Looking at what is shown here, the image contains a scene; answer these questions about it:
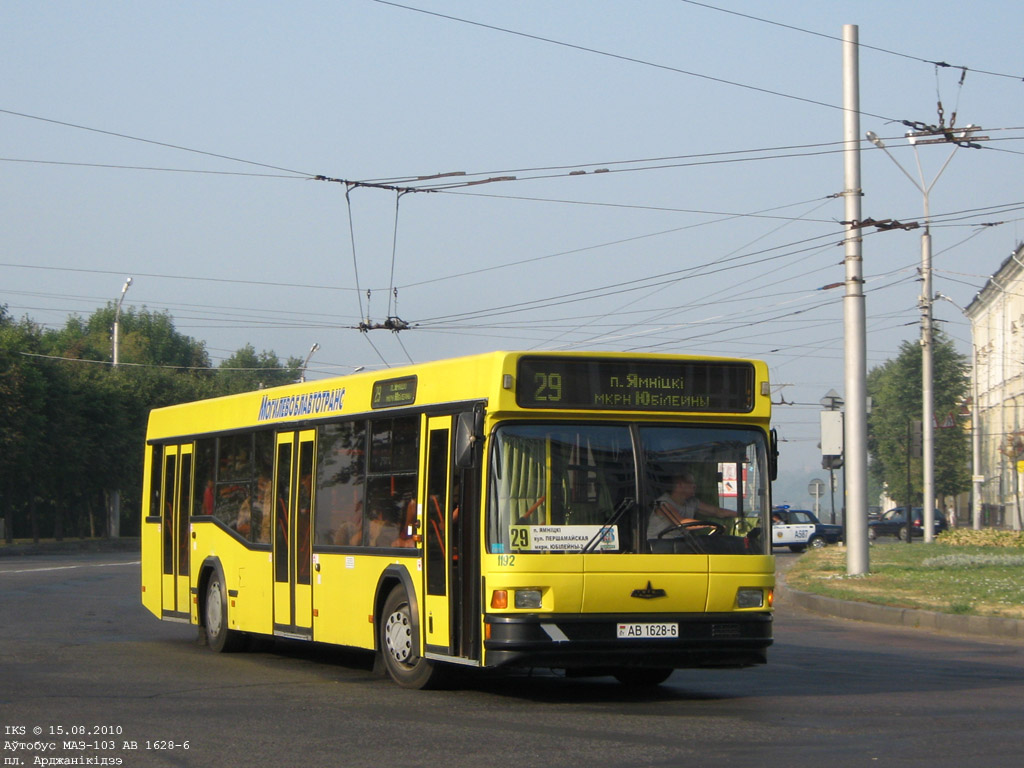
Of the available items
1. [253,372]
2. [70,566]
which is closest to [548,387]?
[70,566]

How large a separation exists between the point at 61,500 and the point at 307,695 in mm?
52420

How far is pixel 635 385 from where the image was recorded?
407 inches

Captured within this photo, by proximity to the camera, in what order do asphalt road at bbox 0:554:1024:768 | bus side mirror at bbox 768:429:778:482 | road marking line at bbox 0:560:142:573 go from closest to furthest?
asphalt road at bbox 0:554:1024:768 → bus side mirror at bbox 768:429:778:482 → road marking line at bbox 0:560:142:573

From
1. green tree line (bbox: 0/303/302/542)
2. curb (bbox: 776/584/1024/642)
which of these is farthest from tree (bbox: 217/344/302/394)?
curb (bbox: 776/584/1024/642)

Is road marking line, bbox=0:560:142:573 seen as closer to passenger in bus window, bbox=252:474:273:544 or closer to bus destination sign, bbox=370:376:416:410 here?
passenger in bus window, bbox=252:474:273:544

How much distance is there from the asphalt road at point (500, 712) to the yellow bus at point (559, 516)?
46 cm

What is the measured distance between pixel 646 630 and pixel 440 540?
5.52 ft

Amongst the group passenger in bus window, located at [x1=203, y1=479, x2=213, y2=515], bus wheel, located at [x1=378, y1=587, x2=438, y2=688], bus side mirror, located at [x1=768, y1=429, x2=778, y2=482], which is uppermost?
bus side mirror, located at [x1=768, y1=429, x2=778, y2=482]

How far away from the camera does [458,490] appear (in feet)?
33.7

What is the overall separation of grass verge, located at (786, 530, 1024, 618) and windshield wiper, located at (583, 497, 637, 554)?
30.3ft

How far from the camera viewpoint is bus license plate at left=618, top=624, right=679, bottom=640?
32.4 ft

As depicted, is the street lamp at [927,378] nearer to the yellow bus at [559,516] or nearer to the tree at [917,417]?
the yellow bus at [559,516]

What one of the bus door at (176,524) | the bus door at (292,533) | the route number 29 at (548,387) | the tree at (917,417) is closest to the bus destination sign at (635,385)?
the route number 29 at (548,387)

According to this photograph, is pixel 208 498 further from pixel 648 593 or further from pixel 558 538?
pixel 648 593
